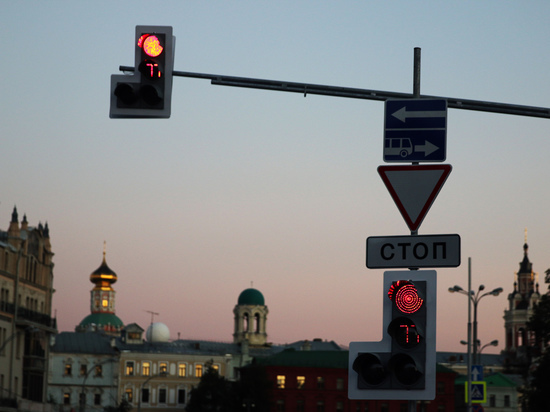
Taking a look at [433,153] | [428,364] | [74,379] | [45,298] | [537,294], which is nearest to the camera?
[428,364]

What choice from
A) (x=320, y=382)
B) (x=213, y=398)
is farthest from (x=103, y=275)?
(x=213, y=398)

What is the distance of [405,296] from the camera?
10.1m

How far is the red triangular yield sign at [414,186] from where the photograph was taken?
412 inches

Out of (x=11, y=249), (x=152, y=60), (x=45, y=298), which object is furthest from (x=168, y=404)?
(x=152, y=60)

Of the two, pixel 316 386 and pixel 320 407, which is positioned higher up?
pixel 316 386

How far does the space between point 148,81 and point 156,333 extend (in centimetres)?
13625

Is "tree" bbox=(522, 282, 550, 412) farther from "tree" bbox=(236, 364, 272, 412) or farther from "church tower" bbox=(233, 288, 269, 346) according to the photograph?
"church tower" bbox=(233, 288, 269, 346)

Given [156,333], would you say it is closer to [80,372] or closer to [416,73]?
[80,372]

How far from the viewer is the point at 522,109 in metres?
12.2

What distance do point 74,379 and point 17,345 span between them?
56.4 metres

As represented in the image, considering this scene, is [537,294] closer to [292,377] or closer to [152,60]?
[292,377]

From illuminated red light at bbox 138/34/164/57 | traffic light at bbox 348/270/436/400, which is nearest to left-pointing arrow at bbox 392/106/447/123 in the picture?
traffic light at bbox 348/270/436/400

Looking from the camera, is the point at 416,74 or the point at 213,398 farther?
the point at 213,398

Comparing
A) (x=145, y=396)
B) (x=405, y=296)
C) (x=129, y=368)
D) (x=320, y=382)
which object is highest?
(x=405, y=296)
